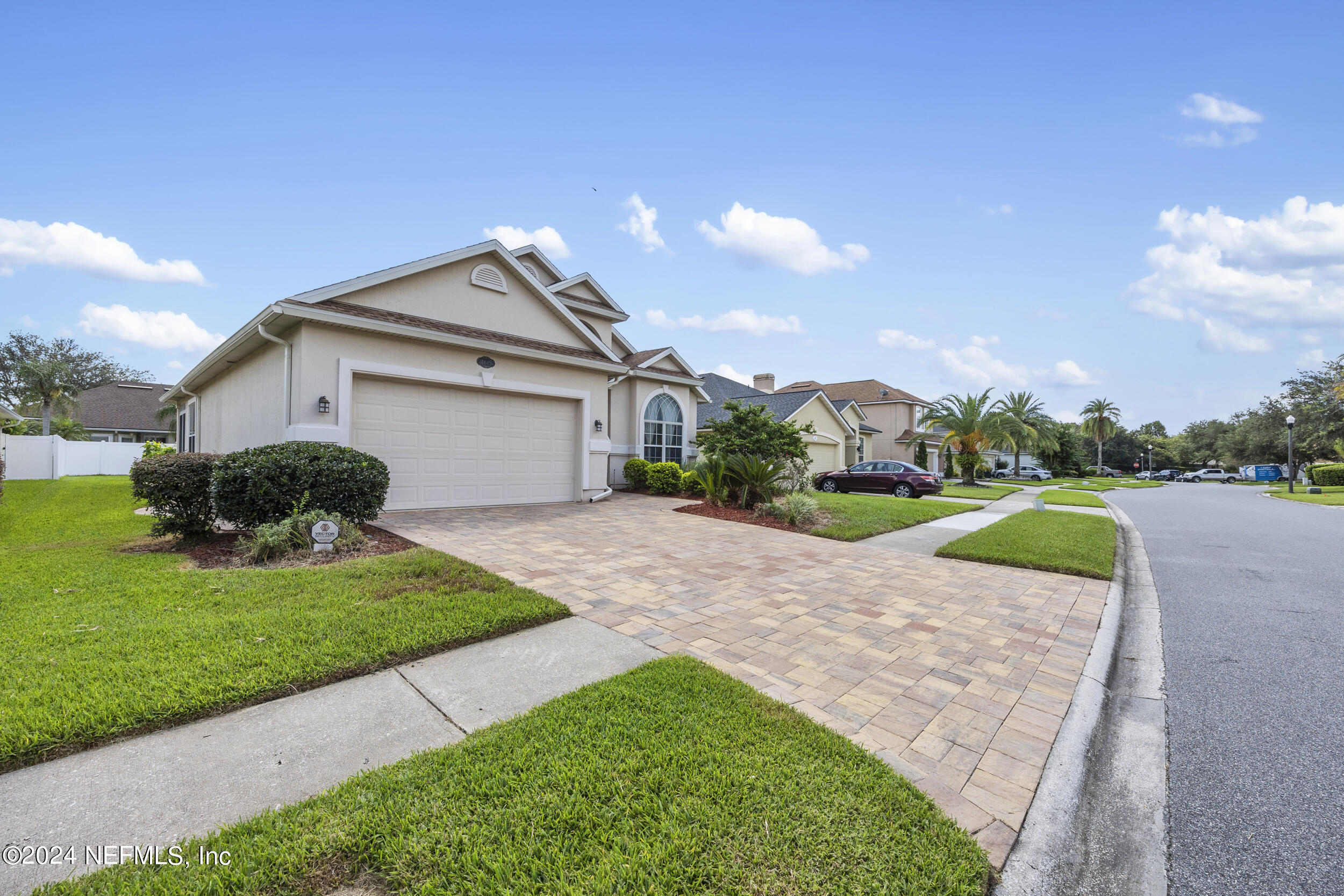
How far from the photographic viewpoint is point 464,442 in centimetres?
1032

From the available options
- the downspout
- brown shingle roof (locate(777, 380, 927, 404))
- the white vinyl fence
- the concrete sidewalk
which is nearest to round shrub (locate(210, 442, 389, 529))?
the downspout

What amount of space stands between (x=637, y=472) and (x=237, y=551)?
9874 mm

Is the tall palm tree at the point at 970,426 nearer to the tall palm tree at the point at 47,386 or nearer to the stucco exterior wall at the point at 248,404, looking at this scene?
the stucco exterior wall at the point at 248,404

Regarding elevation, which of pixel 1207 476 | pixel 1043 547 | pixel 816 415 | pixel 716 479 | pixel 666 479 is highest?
pixel 816 415

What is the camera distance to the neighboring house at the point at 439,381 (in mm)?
8789

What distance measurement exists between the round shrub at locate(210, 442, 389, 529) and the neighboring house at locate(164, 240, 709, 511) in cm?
143

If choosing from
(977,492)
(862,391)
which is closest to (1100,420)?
(862,391)

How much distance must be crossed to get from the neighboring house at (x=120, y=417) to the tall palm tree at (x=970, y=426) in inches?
1731

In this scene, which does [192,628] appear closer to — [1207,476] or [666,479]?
[666,479]

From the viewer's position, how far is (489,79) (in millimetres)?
10914

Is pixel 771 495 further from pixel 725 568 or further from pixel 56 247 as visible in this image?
pixel 56 247

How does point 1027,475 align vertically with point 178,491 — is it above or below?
below

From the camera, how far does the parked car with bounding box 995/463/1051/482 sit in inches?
1592

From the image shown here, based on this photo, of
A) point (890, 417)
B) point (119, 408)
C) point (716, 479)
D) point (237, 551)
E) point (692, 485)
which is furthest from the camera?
point (890, 417)
